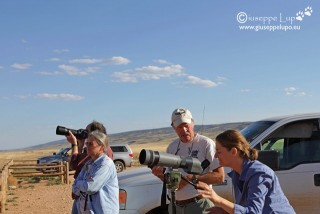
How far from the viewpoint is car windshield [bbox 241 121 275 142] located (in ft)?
17.1

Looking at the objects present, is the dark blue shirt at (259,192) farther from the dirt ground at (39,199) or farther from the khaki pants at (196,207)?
the dirt ground at (39,199)

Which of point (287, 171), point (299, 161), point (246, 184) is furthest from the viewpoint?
point (299, 161)

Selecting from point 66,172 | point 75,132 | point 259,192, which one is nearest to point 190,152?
point 259,192

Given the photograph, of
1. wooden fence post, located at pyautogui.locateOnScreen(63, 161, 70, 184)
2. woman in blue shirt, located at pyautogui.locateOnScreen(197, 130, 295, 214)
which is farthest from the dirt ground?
woman in blue shirt, located at pyautogui.locateOnScreen(197, 130, 295, 214)

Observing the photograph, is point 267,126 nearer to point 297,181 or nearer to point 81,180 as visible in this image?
point 297,181

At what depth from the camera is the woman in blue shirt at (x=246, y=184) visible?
265cm

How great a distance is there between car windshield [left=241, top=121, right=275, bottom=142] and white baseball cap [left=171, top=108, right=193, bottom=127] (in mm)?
1458

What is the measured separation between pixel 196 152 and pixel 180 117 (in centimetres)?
33

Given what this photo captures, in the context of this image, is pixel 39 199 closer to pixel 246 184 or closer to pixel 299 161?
pixel 299 161

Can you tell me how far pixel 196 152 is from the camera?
3.92 meters

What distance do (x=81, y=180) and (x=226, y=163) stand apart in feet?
5.43

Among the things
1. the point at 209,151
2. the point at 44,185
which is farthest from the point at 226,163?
the point at 44,185

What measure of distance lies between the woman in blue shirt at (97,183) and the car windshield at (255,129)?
1767 mm

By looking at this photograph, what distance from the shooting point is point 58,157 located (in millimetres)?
25125
